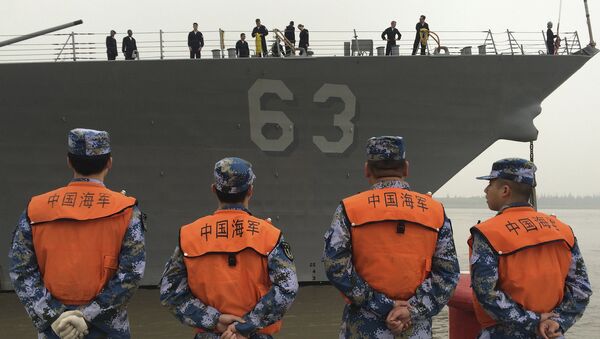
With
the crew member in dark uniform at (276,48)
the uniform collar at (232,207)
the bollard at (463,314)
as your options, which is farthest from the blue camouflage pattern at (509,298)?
the crew member in dark uniform at (276,48)

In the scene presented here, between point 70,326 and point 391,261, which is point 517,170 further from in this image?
point 70,326

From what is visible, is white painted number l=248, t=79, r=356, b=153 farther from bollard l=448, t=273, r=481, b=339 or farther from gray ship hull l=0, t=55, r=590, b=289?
bollard l=448, t=273, r=481, b=339

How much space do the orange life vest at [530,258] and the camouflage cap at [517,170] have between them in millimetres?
186

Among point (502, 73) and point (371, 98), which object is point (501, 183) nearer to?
point (371, 98)

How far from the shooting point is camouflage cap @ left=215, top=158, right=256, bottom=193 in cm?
282

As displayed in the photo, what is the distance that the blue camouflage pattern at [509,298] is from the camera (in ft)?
9.37

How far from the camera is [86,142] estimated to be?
2986mm

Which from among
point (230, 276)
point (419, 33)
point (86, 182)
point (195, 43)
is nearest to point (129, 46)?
point (195, 43)

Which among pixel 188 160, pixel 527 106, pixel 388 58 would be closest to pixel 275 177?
pixel 188 160

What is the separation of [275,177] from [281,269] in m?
7.64

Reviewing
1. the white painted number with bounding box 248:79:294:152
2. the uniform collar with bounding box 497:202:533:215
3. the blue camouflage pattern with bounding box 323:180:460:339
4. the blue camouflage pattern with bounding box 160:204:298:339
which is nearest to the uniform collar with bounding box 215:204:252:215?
the blue camouflage pattern with bounding box 160:204:298:339

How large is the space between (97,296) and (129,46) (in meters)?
8.48

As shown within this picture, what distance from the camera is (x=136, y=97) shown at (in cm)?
1012

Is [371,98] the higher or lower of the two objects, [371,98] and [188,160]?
the higher
